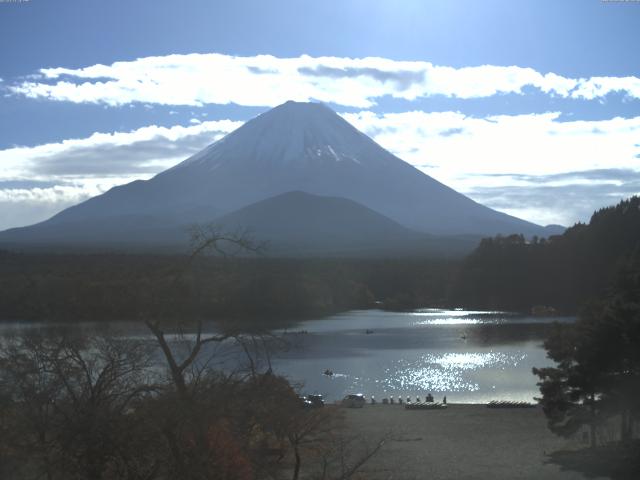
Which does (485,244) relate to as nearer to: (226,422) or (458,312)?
(458,312)

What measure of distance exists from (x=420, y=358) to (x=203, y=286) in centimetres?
1847

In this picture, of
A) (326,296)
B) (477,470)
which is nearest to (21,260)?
(326,296)

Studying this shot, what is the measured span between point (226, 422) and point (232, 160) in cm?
11472

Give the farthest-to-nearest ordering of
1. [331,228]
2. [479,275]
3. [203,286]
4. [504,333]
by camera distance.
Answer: [331,228] → [479,275] → [504,333] → [203,286]

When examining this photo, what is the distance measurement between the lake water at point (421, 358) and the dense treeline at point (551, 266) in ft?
20.6

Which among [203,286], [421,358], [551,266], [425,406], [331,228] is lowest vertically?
[425,406]

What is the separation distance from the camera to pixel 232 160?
11719cm

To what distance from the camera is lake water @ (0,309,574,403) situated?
17844 mm

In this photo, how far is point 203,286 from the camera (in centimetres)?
557

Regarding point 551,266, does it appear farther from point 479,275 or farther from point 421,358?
point 421,358

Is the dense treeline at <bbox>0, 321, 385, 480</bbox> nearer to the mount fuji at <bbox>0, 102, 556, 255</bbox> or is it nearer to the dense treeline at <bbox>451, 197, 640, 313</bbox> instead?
the dense treeline at <bbox>451, 197, 640, 313</bbox>

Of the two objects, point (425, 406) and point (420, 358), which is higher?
point (420, 358)

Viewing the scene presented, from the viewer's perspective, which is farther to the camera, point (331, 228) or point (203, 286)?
point (331, 228)

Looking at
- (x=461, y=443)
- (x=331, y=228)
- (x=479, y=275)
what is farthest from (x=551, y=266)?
(x=331, y=228)
